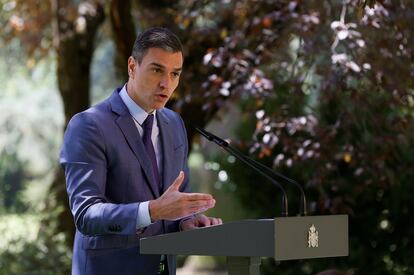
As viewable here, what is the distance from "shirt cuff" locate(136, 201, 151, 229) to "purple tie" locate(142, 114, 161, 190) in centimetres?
35

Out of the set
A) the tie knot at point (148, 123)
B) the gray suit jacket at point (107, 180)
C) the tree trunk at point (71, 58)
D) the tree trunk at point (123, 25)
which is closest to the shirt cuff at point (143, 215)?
the gray suit jacket at point (107, 180)

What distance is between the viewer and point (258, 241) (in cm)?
284

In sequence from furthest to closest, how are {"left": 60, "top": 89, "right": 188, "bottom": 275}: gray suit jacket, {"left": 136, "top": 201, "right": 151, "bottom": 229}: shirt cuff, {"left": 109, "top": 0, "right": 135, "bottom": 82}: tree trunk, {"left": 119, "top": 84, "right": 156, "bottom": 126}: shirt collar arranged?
{"left": 109, "top": 0, "right": 135, "bottom": 82}: tree trunk → {"left": 119, "top": 84, "right": 156, "bottom": 126}: shirt collar → {"left": 60, "top": 89, "right": 188, "bottom": 275}: gray suit jacket → {"left": 136, "top": 201, "right": 151, "bottom": 229}: shirt cuff

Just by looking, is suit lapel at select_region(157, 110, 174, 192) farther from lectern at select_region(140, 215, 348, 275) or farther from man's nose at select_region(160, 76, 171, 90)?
lectern at select_region(140, 215, 348, 275)

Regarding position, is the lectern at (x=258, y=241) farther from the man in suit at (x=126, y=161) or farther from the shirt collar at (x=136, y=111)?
the shirt collar at (x=136, y=111)

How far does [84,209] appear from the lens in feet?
10.5

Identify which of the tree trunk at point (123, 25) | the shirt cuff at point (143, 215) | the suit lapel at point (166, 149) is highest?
the tree trunk at point (123, 25)

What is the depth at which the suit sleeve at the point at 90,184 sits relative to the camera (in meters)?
3.12

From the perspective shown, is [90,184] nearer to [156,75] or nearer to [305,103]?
[156,75]

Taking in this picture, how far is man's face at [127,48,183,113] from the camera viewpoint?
3379 millimetres

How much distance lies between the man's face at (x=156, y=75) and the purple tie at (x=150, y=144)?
0.07 meters

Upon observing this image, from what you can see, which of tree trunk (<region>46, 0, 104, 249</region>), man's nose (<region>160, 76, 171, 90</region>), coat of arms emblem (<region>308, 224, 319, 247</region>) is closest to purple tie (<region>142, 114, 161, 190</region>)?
man's nose (<region>160, 76, 171, 90</region>)

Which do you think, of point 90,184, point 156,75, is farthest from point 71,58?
point 90,184

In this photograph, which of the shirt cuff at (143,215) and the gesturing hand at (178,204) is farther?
the shirt cuff at (143,215)
